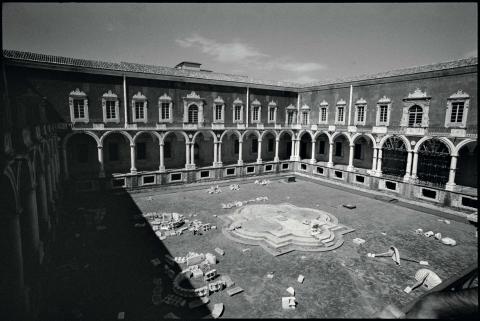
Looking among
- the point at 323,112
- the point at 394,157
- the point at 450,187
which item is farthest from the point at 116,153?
the point at 450,187

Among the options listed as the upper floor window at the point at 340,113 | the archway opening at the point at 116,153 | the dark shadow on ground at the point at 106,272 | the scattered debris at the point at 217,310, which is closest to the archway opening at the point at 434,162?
the upper floor window at the point at 340,113

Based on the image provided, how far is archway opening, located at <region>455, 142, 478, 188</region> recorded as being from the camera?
22.5 meters

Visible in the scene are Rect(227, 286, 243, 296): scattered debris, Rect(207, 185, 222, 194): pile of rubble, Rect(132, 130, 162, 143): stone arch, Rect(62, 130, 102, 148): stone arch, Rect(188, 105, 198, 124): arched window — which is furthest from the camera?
Rect(188, 105, 198, 124): arched window

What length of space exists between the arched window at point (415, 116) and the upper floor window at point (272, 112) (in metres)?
14.6

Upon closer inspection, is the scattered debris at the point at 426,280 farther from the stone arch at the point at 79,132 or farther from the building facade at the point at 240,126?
the stone arch at the point at 79,132

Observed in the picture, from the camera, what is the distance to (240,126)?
31.9m

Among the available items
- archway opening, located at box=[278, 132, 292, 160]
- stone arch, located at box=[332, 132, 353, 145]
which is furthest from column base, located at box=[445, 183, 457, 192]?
archway opening, located at box=[278, 132, 292, 160]

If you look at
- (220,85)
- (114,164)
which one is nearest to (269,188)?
(220,85)

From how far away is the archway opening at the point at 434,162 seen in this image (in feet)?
75.9

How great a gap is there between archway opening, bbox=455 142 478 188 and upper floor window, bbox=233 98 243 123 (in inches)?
806

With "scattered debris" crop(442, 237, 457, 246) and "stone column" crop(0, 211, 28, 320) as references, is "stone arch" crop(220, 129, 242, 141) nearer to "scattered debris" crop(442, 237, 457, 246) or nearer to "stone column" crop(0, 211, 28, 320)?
"scattered debris" crop(442, 237, 457, 246)

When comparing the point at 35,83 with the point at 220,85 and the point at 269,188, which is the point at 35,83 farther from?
the point at 269,188

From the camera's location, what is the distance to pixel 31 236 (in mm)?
10859

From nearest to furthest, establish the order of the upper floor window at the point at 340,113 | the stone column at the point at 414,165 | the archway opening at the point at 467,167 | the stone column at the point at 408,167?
1. the archway opening at the point at 467,167
2. the stone column at the point at 414,165
3. the stone column at the point at 408,167
4. the upper floor window at the point at 340,113
